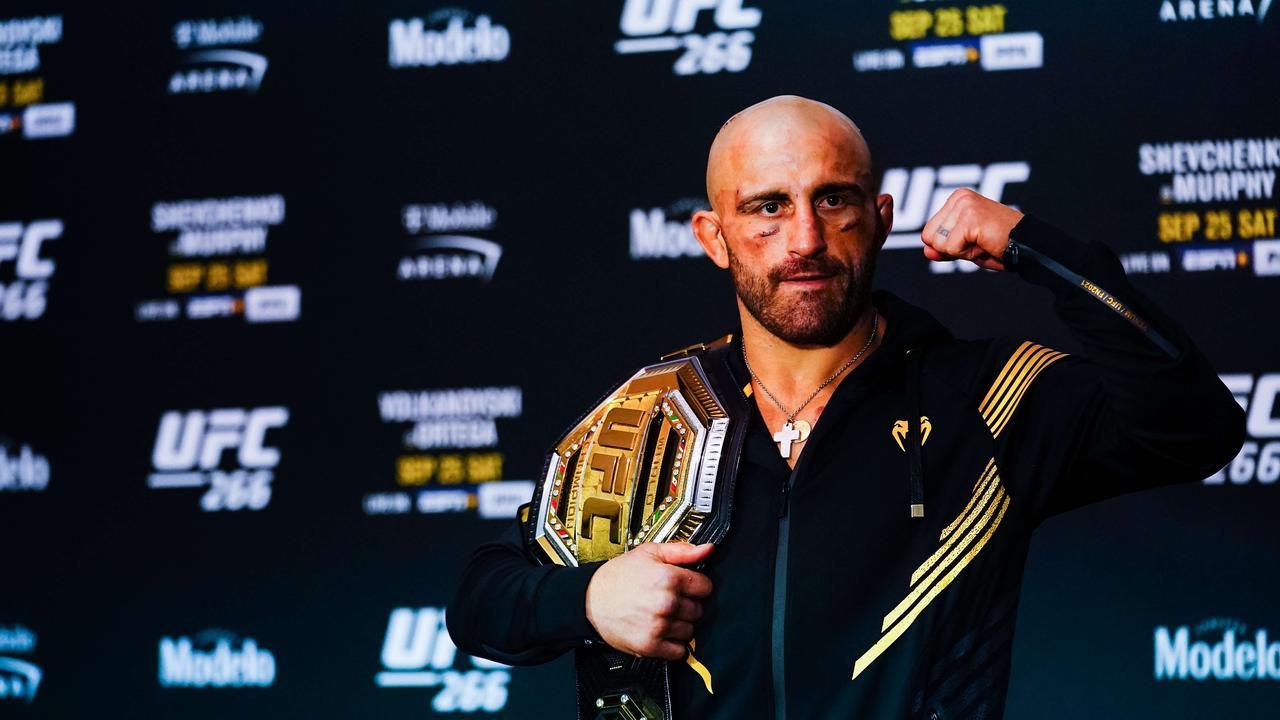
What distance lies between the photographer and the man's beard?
5.09 ft

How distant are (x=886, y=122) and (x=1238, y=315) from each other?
0.87m

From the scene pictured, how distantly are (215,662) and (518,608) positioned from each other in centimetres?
193

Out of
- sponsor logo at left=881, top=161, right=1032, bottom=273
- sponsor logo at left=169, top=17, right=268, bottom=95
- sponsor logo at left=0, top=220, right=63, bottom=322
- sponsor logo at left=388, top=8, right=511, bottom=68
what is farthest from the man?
sponsor logo at left=0, top=220, right=63, bottom=322

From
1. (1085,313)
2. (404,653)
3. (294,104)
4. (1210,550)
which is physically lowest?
(404,653)

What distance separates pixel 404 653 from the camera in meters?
3.11

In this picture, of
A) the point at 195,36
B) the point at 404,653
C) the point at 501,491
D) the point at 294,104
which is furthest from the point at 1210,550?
the point at 195,36

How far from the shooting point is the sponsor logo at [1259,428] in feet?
9.25

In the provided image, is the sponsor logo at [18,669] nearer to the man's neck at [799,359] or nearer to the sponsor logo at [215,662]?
the sponsor logo at [215,662]

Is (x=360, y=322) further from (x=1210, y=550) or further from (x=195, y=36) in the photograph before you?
(x=1210, y=550)

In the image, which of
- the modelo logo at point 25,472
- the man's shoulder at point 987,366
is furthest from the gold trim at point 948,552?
the modelo logo at point 25,472

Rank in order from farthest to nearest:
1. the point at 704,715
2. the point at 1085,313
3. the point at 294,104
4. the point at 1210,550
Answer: the point at 294,104, the point at 1210,550, the point at 704,715, the point at 1085,313

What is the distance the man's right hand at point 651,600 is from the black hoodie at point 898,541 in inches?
2.0

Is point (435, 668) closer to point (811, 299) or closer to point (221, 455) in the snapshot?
point (221, 455)

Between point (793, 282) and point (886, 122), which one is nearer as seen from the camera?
point (793, 282)
